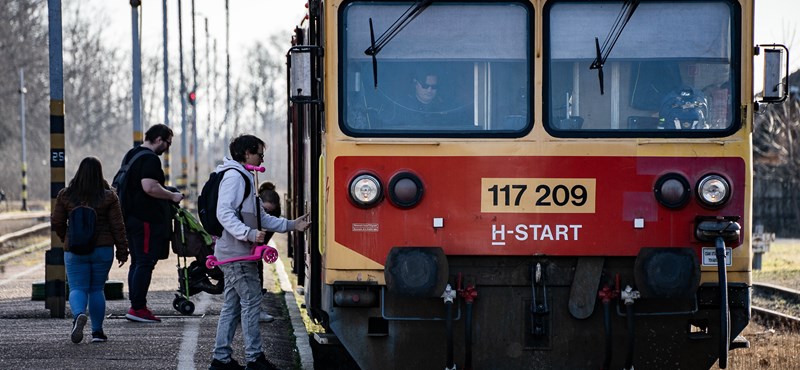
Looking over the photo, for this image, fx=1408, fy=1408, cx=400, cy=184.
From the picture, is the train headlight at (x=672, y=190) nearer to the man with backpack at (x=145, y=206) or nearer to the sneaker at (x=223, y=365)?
the sneaker at (x=223, y=365)

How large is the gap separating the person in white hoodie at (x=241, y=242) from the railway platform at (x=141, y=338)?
30.5 inches

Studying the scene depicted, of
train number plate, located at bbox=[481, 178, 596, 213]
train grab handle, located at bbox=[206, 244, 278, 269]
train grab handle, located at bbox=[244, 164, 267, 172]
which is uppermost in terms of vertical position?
train grab handle, located at bbox=[244, 164, 267, 172]

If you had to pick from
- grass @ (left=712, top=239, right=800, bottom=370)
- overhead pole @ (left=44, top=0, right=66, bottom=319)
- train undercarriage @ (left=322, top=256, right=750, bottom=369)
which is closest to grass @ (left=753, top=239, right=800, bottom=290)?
grass @ (left=712, top=239, right=800, bottom=370)

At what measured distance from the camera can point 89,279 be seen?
36.1 feet

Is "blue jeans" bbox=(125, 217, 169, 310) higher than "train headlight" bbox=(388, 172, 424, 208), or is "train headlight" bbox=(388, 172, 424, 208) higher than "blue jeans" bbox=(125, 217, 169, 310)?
"train headlight" bbox=(388, 172, 424, 208)

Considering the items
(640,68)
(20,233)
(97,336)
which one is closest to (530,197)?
(640,68)

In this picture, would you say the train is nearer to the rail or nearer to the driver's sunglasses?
the driver's sunglasses

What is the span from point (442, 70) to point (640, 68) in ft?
3.84

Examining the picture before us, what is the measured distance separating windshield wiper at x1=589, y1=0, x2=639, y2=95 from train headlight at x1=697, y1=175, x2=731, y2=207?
820 mm

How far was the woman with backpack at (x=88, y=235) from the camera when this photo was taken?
35.2 ft

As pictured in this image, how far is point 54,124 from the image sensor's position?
43.5 feet

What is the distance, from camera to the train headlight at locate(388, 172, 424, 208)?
8.17m

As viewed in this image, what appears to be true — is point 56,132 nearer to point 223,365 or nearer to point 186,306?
point 186,306

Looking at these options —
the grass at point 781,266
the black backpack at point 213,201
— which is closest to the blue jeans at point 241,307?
the black backpack at point 213,201
